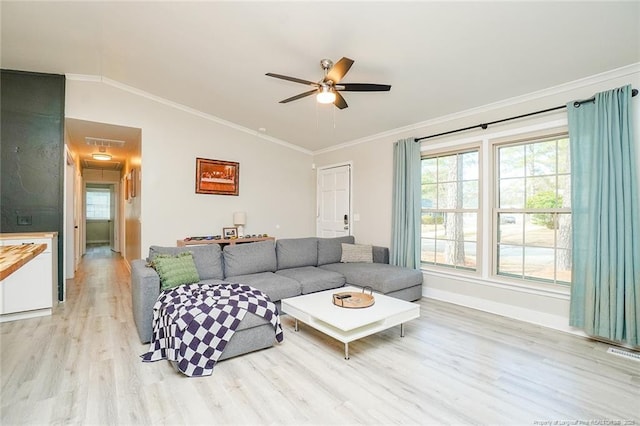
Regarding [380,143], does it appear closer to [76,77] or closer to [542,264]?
[542,264]

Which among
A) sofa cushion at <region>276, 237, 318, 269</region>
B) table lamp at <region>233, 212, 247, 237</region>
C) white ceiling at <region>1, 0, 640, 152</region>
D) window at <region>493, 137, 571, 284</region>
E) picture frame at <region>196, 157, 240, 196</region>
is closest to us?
white ceiling at <region>1, 0, 640, 152</region>

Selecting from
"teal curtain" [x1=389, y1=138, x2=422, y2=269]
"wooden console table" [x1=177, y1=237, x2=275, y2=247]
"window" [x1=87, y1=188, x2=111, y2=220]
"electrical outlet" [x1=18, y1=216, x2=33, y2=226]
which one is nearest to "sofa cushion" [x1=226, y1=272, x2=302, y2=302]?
"wooden console table" [x1=177, y1=237, x2=275, y2=247]

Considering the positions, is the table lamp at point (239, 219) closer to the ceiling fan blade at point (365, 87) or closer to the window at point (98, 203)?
the ceiling fan blade at point (365, 87)

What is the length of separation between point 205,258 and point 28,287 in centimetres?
197

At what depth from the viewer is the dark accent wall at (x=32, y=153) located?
3.96 meters

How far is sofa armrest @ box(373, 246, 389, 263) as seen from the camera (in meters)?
4.87

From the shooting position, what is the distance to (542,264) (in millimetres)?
3543

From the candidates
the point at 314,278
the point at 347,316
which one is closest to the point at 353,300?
the point at 347,316

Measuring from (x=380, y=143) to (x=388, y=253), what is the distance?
184cm

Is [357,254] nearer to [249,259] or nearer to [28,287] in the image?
[249,259]

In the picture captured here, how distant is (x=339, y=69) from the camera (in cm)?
269

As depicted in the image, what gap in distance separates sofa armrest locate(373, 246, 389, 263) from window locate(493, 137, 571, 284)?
5.06ft

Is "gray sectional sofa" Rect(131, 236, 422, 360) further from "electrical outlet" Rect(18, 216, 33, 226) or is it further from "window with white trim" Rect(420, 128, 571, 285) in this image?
"electrical outlet" Rect(18, 216, 33, 226)

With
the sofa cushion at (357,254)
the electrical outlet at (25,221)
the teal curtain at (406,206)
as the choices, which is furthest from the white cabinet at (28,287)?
the teal curtain at (406,206)
